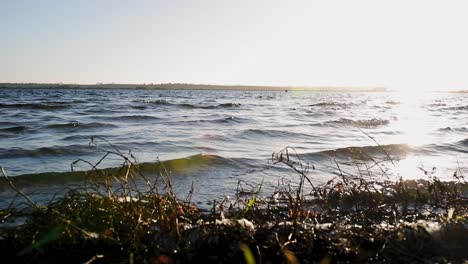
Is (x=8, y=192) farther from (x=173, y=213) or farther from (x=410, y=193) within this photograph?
(x=410, y=193)

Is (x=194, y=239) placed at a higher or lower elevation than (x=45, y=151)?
higher

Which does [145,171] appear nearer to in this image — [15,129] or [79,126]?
[79,126]

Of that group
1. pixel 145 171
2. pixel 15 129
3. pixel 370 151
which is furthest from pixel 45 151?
pixel 370 151

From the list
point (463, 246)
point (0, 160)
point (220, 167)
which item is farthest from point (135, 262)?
point (0, 160)

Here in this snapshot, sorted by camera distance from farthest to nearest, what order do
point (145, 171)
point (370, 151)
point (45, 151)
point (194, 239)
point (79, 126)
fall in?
point (79, 126) < point (370, 151) < point (45, 151) < point (145, 171) < point (194, 239)

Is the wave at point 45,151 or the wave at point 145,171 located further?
the wave at point 45,151

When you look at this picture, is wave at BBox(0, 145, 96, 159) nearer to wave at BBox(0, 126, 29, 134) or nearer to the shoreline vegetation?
wave at BBox(0, 126, 29, 134)

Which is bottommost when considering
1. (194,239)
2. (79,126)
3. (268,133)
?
(268,133)

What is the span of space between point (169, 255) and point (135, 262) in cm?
21

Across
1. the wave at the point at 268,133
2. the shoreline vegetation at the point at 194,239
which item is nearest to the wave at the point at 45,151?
the wave at the point at 268,133

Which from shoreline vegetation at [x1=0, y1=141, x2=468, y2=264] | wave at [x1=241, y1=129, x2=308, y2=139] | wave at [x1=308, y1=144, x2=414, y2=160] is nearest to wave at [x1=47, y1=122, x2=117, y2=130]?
wave at [x1=241, y1=129, x2=308, y2=139]

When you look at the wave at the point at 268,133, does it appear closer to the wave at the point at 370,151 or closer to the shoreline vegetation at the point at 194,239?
the wave at the point at 370,151

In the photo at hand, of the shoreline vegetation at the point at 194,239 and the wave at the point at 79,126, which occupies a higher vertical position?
the shoreline vegetation at the point at 194,239

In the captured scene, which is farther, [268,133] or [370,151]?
[268,133]
